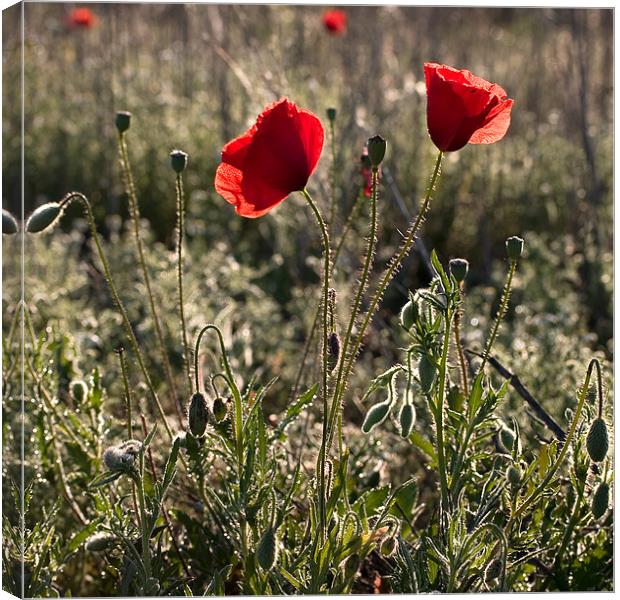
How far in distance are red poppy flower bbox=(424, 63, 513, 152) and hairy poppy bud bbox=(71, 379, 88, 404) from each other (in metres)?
0.90

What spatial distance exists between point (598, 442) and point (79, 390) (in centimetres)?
98

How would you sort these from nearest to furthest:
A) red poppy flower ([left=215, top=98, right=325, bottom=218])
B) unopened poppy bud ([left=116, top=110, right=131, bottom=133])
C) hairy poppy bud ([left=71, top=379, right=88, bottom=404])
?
A: red poppy flower ([left=215, top=98, right=325, bottom=218]) → unopened poppy bud ([left=116, top=110, right=131, bottom=133]) → hairy poppy bud ([left=71, top=379, right=88, bottom=404])

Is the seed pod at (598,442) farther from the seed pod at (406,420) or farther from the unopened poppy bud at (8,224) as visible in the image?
the unopened poppy bud at (8,224)

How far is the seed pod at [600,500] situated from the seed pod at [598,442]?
0.08 metres

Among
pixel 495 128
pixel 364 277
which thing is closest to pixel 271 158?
pixel 364 277

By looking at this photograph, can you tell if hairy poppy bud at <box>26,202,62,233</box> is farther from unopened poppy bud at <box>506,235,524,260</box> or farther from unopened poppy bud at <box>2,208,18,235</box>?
unopened poppy bud at <box>506,235,524,260</box>

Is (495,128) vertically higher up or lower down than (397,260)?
higher up

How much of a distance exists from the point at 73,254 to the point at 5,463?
1.64 metres

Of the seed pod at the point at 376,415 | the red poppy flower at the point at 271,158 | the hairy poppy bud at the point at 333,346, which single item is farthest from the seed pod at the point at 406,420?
the red poppy flower at the point at 271,158

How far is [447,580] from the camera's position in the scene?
1.72 metres

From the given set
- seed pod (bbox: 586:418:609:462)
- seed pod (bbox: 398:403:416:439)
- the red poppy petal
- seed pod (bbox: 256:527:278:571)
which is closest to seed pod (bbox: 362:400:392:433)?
seed pod (bbox: 398:403:416:439)

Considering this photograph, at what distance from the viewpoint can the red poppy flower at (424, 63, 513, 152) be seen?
4.82 ft

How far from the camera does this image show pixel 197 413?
5.23ft

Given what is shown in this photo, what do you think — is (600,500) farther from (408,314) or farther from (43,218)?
(43,218)
